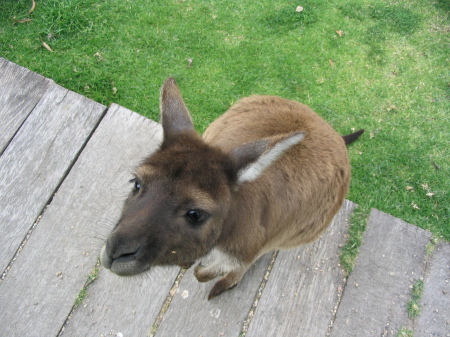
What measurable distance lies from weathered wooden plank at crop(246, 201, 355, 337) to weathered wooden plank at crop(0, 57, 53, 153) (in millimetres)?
3464

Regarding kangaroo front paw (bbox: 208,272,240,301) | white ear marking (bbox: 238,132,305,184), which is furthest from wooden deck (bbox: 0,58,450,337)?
white ear marking (bbox: 238,132,305,184)

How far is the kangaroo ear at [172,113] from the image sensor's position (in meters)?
2.66

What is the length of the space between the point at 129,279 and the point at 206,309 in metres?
0.83

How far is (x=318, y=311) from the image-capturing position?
12.2 ft

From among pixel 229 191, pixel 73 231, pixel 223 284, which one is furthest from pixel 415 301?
Answer: pixel 73 231

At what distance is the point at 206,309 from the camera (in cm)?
367

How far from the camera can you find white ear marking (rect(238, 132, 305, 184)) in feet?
7.34

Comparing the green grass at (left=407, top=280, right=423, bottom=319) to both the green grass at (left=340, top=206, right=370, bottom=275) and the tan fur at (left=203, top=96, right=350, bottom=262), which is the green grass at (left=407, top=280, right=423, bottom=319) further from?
the tan fur at (left=203, top=96, right=350, bottom=262)

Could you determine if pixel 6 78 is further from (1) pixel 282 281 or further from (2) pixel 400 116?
(2) pixel 400 116

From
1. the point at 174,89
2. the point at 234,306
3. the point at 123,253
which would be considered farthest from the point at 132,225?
the point at 234,306

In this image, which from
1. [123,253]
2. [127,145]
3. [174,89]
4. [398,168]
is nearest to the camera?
[123,253]

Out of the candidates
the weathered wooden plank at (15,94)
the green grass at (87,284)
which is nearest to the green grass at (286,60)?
the weathered wooden plank at (15,94)

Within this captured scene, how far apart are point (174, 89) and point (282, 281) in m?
2.30

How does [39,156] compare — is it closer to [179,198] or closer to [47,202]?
[47,202]
